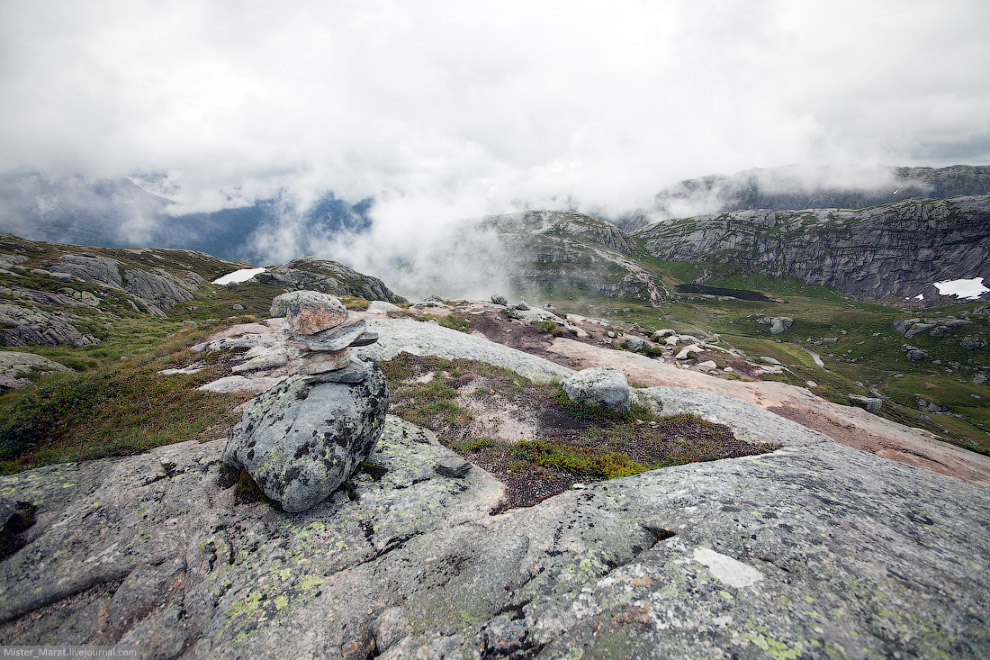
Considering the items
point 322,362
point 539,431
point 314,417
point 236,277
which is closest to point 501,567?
point 314,417

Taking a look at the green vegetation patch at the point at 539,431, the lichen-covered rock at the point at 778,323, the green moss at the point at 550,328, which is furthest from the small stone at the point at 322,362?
the lichen-covered rock at the point at 778,323

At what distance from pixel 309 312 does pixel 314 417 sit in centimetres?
338

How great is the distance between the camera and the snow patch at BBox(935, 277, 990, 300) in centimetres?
18112

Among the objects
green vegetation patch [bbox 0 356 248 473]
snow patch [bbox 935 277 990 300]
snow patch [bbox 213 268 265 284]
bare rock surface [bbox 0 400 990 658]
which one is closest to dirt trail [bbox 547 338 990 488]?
bare rock surface [bbox 0 400 990 658]

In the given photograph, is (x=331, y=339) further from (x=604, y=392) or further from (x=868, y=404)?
(x=868, y=404)

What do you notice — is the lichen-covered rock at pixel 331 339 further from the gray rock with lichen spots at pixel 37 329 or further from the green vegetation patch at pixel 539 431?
the gray rock with lichen spots at pixel 37 329

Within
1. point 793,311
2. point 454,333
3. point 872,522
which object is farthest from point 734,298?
point 872,522

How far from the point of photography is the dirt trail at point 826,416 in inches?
688

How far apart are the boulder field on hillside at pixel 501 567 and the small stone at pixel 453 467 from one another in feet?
2.15

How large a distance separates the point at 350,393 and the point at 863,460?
1954cm

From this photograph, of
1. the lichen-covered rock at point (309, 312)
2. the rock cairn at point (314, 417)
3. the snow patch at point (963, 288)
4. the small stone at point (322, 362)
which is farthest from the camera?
the snow patch at point (963, 288)

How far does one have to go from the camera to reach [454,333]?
1302 inches

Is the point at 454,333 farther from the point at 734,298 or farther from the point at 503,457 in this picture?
the point at 734,298

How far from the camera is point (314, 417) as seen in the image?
1030cm
